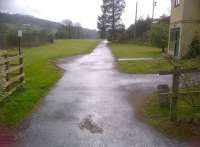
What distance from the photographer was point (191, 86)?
6.98 metres

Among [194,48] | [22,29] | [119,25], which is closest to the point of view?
[194,48]

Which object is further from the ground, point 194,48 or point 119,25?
point 119,25

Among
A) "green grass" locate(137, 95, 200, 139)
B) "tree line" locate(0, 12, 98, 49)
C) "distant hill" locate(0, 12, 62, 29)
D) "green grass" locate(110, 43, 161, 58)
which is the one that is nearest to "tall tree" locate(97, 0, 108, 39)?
"distant hill" locate(0, 12, 62, 29)

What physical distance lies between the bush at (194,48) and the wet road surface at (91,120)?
7.41m

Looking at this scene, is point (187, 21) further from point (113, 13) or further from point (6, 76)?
point (113, 13)

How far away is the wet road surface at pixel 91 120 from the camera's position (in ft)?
17.3

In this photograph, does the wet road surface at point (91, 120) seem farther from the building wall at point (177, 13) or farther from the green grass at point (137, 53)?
the green grass at point (137, 53)

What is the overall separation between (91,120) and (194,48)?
12.6 meters

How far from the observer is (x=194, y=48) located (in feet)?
56.6

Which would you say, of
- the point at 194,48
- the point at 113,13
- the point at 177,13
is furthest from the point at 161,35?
the point at 113,13

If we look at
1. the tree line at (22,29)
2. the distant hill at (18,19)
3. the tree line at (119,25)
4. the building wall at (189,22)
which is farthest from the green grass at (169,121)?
the tree line at (119,25)

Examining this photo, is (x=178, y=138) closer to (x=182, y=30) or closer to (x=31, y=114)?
(x=31, y=114)

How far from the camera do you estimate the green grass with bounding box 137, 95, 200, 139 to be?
18.6 feet

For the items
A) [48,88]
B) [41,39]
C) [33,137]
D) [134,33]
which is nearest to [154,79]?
[48,88]
